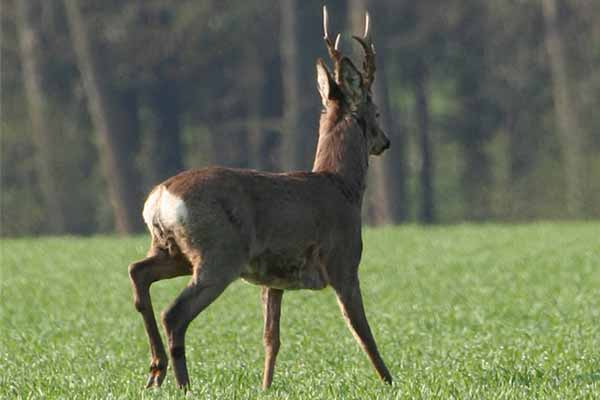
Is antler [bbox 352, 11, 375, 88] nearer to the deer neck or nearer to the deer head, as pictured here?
the deer head

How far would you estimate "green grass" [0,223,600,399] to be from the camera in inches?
352

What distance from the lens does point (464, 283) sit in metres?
19.8

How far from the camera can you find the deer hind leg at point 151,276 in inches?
344

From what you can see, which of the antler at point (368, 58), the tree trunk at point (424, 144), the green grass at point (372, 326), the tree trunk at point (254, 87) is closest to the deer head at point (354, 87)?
the antler at point (368, 58)

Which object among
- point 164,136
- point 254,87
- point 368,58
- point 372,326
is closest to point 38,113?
point 164,136

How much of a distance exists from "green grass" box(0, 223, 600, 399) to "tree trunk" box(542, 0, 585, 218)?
19.7m

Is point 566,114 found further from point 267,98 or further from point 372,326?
point 372,326

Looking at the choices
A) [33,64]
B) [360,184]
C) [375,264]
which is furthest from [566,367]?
[33,64]

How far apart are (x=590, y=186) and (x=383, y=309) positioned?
3332 cm

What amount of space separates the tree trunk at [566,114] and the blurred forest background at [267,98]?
66 millimetres

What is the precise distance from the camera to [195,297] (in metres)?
8.36

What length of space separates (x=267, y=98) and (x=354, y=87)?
37684mm

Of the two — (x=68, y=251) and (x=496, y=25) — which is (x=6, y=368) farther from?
(x=496, y=25)

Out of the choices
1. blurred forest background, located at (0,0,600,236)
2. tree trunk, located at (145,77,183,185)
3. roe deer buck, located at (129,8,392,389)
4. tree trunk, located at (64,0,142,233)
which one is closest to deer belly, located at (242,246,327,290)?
roe deer buck, located at (129,8,392,389)
